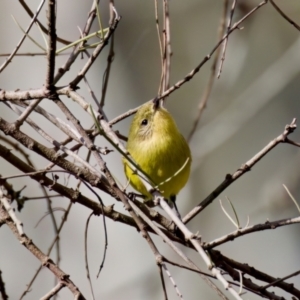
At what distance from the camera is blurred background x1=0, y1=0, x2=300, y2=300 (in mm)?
5766

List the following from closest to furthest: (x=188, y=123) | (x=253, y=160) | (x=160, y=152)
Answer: (x=253, y=160) < (x=160, y=152) < (x=188, y=123)

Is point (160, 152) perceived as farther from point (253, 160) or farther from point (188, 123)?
point (188, 123)

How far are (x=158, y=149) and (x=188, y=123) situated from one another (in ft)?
10.6

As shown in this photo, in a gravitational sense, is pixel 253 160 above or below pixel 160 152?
below

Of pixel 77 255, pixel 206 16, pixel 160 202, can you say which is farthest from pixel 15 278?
pixel 160 202

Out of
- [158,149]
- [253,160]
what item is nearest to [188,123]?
[158,149]

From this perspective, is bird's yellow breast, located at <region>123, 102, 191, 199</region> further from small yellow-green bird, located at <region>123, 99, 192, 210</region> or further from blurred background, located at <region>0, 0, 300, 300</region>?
blurred background, located at <region>0, 0, 300, 300</region>

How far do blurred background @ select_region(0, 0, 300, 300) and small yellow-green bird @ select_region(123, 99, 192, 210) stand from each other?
6.62 feet

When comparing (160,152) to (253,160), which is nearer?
(253,160)

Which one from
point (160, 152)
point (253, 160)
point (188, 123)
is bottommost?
point (253, 160)

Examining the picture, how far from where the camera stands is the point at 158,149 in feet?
10.5

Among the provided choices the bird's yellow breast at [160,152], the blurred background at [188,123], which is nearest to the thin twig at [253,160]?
the bird's yellow breast at [160,152]

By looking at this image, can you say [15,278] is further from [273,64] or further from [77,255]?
[273,64]

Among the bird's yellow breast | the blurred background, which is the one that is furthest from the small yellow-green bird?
the blurred background
